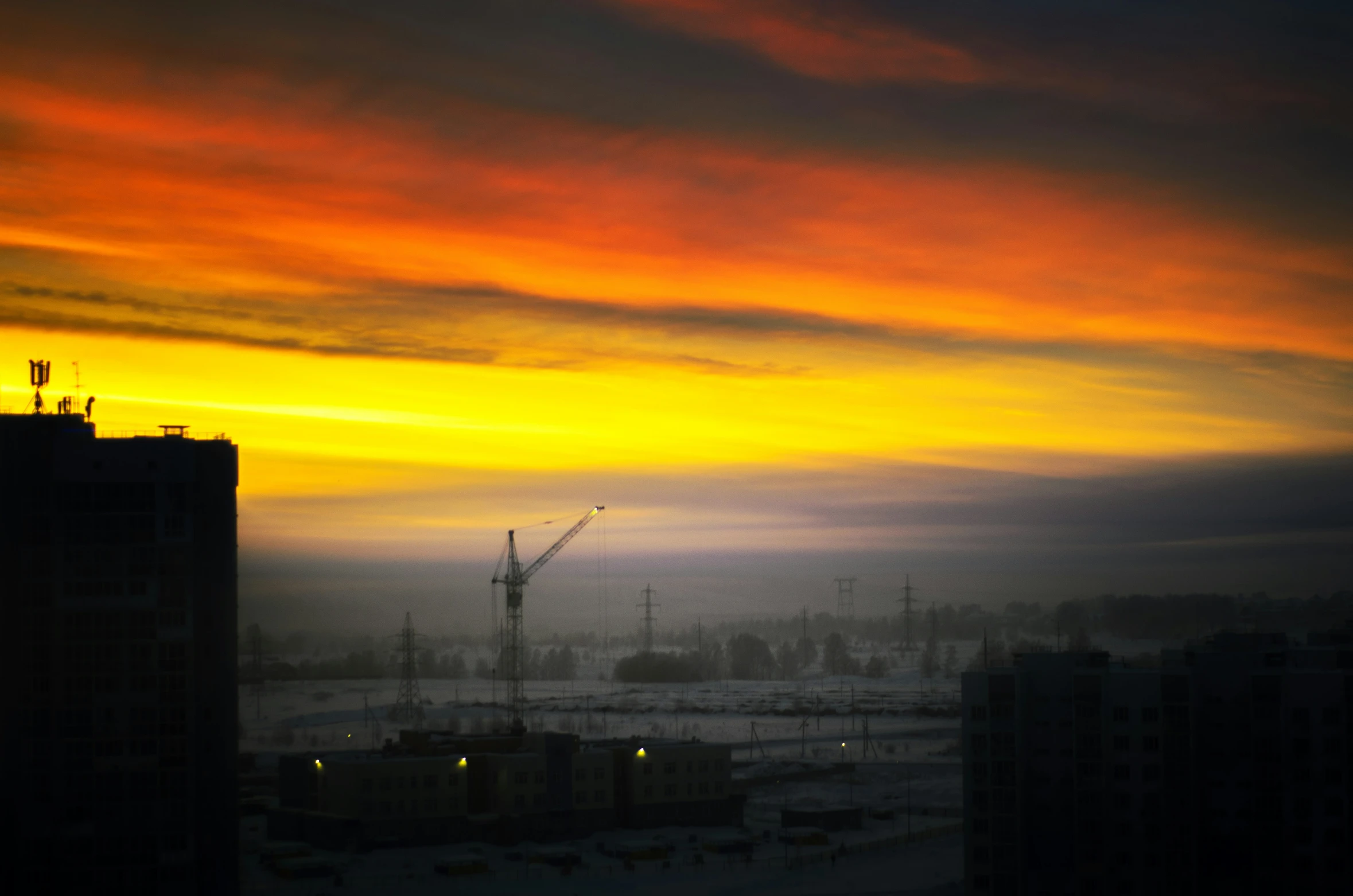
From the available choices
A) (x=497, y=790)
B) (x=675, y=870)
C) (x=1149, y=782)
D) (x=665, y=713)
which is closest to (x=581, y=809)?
(x=497, y=790)

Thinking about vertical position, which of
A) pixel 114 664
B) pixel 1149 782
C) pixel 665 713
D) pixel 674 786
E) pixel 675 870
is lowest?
pixel 665 713

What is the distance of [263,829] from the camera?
4800cm

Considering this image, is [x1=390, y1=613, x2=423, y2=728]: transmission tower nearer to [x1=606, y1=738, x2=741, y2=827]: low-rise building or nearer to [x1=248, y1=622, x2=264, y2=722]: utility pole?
[x1=248, y1=622, x2=264, y2=722]: utility pole

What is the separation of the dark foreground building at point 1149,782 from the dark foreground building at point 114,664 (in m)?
15.8

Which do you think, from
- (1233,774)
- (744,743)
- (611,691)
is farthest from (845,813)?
(611,691)

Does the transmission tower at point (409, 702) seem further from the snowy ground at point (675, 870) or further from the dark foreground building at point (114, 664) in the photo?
the dark foreground building at point (114, 664)

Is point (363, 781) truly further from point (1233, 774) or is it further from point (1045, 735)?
point (1233, 774)

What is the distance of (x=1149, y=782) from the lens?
29531 mm

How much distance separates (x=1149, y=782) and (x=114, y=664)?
69.6 ft

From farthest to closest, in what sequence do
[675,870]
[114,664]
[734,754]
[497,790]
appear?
[734,754] → [497,790] → [675,870] → [114,664]

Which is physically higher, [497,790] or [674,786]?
[497,790]

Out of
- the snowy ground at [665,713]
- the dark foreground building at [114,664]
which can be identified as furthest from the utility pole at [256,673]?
the dark foreground building at [114,664]

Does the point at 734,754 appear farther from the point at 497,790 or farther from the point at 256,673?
the point at 256,673

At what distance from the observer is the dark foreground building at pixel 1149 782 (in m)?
29.4
